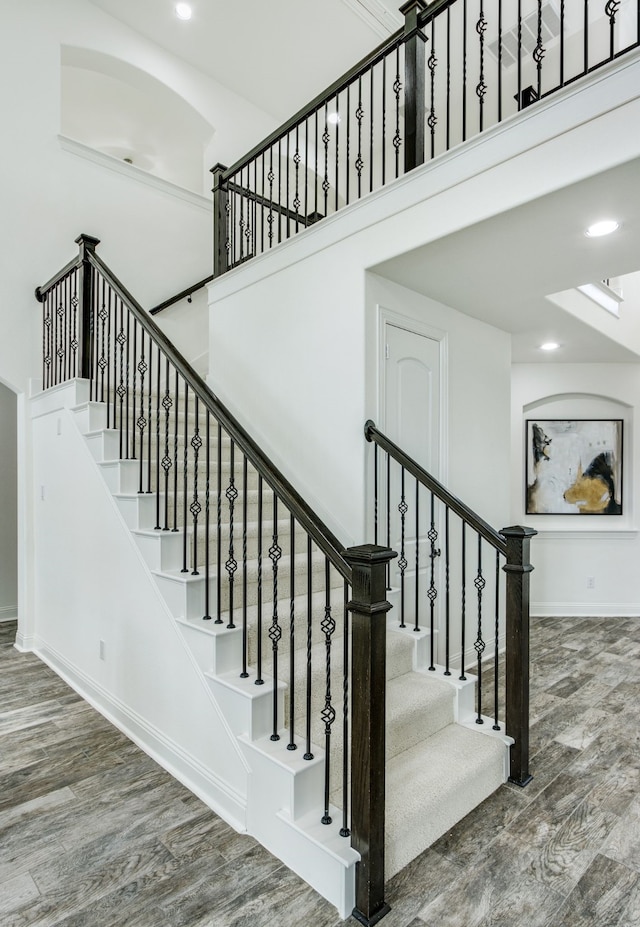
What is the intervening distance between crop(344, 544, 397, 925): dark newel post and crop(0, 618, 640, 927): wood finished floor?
0.43ft

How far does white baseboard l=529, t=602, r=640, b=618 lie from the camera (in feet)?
18.6

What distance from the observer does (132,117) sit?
6.66m

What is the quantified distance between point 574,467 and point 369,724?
16.1 ft

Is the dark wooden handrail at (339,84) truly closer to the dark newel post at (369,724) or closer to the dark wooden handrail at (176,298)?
→ the dark wooden handrail at (176,298)

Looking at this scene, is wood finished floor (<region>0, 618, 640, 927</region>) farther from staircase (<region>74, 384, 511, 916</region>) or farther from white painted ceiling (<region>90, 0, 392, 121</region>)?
white painted ceiling (<region>90, 0, 392, 121</region>)

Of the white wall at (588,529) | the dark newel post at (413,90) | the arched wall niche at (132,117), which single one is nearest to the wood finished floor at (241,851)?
the white wall at (588,529)

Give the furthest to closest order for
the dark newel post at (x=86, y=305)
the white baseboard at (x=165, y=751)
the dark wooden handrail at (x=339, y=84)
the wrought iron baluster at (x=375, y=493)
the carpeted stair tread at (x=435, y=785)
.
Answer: the dark newel post at (x=86, y=305) → the wrought iron baluster at (x=375, y=493) → the dark wooden handrail at (x=339, y=84) → the white baseboard at (x=165, y=751) → the carpeted stair tread at (x=435, y=785)

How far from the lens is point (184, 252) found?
5691 mm

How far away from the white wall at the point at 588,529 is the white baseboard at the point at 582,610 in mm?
10

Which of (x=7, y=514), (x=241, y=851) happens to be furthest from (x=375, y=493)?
(x=7, y=514)

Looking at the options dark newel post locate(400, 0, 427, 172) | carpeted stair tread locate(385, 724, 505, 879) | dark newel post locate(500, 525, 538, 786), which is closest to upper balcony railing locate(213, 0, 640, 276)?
dark newel post locate(400, 0, 427, 172)

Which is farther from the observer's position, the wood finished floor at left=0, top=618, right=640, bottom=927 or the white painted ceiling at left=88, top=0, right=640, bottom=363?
the white painted ceiling at left=88, top=0, right=640, bottom=363

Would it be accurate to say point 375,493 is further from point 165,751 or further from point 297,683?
point 165,751

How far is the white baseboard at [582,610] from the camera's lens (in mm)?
5672
